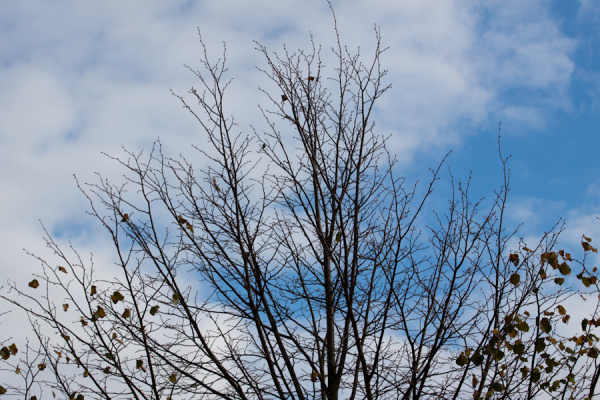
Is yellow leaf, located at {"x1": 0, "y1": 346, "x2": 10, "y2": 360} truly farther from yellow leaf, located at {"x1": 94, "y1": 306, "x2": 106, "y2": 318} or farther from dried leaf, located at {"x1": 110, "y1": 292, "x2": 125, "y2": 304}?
dried leaf, located at {"x1": 110, "y1": 292, "x2": 125, "y2": 304}

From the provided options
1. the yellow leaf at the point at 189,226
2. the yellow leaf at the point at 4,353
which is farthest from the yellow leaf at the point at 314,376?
the yellow leaf at the point at 4,353

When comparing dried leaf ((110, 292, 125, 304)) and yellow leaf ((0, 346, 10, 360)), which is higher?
dried leaf ((110, 292, 125, 304))

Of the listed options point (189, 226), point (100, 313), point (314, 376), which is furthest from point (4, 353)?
point (314, 376)

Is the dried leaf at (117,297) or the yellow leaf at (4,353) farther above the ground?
the dried leaf at (117,297)

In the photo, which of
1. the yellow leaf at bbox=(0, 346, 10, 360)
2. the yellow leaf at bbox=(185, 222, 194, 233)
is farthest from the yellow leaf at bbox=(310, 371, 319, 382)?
the yellow leaf at bbox=(0, 346, 10, 360)

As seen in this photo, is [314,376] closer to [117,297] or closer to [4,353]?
[117,297]

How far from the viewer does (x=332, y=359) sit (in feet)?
14.2

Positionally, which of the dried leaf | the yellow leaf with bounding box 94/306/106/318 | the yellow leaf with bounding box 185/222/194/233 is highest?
the yellow leaf with bounding box 185/222/194/233

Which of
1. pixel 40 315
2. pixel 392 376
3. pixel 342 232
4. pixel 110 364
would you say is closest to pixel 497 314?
pixel 392 376

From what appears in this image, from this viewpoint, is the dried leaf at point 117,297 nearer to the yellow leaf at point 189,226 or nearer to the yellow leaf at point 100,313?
the yellow leaf at point 100,313

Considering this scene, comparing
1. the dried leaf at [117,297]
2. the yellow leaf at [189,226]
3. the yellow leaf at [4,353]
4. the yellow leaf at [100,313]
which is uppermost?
the yellow leaf at [189,226]

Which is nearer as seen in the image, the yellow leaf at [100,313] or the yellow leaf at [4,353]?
the yellow leaf at [100,313]

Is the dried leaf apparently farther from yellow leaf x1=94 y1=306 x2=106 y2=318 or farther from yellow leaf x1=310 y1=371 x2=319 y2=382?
yellow leaf x1=310 y1=371 x2=319 y2=382

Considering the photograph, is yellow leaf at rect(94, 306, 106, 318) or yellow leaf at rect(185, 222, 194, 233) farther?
yellow leaf at rect(185, 222, 194, 233)
